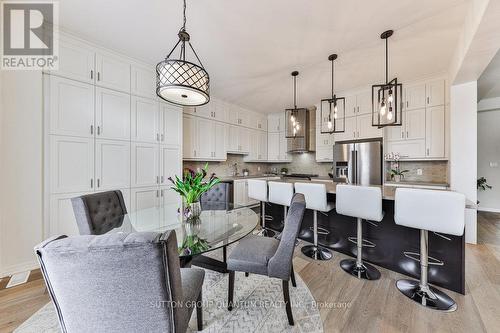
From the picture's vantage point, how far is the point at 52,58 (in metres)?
2.31

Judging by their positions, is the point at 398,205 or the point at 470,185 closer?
the point at 398,205

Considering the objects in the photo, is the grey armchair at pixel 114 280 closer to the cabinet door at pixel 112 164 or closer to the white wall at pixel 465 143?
the cabinet door at pixel 112 164

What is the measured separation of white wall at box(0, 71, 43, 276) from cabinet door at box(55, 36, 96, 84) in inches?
10.6

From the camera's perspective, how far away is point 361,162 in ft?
12.9

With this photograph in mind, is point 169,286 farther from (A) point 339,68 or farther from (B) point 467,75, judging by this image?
(B) point 467,75

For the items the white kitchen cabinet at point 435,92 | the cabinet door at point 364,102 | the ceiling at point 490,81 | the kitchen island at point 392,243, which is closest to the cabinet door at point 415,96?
the white kitchen cabinet at point 435,92

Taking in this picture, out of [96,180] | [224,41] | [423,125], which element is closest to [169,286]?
[96,180]

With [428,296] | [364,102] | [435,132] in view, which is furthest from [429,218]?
[364,102]

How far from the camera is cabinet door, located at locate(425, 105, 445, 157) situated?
3.46 meters

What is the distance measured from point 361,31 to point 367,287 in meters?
2.81

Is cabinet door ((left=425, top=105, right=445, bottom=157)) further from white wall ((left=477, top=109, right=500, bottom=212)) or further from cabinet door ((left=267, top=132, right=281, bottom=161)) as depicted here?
cabinet door ((left=267, top=132, right=281, bottom=161))

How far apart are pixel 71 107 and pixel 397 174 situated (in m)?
5.48

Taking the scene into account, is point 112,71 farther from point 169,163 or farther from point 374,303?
point 374,303

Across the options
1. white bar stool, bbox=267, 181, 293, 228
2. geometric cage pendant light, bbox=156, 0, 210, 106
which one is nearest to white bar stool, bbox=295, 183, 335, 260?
white bar stool, bbox=267, 181, 293, 228
